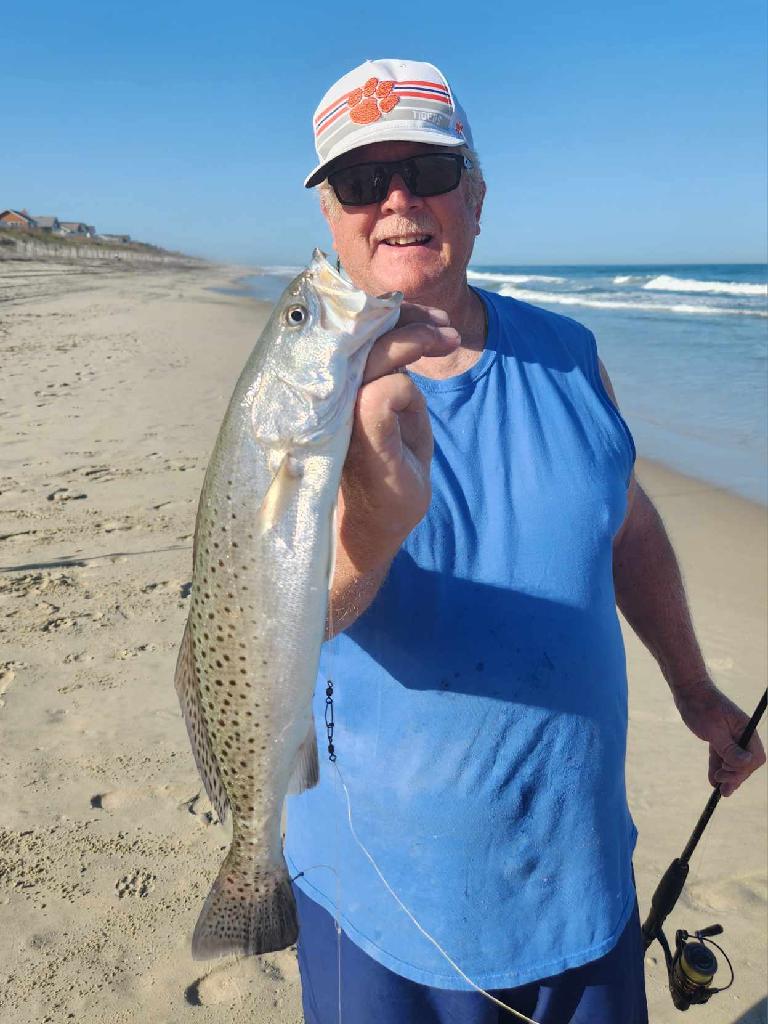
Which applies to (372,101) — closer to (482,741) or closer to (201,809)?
(482,741)

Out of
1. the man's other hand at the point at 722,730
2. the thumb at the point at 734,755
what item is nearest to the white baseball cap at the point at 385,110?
the man's other hand at the point at 722,730

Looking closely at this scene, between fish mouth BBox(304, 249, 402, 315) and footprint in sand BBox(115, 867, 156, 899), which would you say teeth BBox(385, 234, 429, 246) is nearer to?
fish mouth BBox(304, 249, 402, 315)

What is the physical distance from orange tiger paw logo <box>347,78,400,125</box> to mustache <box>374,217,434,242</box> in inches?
11.8

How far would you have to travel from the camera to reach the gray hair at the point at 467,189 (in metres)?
2.50

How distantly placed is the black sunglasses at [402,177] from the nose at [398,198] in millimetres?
12


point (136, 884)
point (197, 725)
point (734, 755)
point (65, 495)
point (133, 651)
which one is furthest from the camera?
point (65, 495)

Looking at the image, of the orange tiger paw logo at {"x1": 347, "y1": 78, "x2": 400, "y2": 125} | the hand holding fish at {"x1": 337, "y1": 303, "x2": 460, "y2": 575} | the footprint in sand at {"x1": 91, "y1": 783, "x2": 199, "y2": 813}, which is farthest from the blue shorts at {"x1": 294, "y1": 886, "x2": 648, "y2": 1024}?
the orange tiger paw logo at {"x1": 347, "y1": 78, "x2": 400, "y2": 125}

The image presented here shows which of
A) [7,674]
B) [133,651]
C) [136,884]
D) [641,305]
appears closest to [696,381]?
[133,651]

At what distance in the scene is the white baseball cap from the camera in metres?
2.34

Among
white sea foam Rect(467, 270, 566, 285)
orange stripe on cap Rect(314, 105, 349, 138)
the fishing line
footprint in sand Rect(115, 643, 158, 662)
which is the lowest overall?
footprint in sand Rect(115, 643, 158, 662)

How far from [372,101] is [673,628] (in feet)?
6.29

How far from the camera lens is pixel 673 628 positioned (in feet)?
8.96

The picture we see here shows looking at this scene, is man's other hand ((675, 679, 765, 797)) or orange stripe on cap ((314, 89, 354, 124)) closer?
orange stripe on cap ((314, 89, 354, 124))

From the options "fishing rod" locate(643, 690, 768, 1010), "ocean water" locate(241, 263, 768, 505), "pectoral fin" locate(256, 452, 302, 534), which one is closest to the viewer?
"pectoral fin" locate(256, 452, 302, 534)
